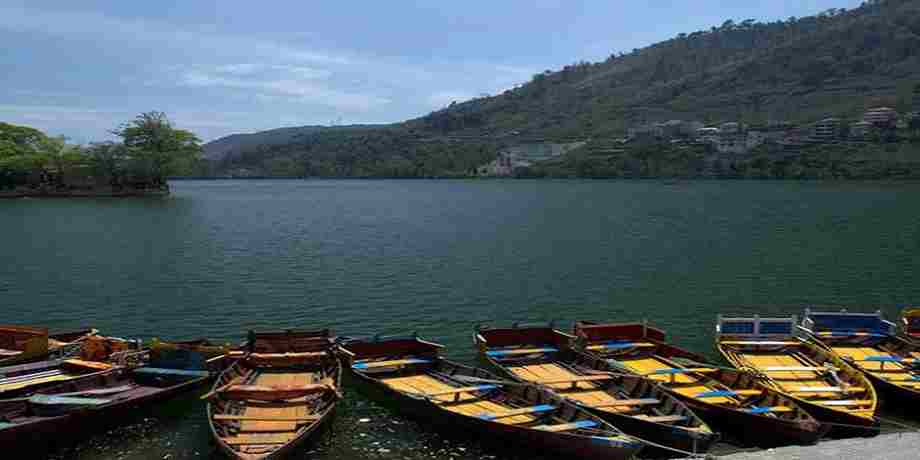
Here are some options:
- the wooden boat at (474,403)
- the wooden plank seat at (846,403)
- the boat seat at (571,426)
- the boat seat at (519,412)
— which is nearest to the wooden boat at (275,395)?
the wooden boat at (474,403)

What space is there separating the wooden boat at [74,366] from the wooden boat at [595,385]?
13.5 meters

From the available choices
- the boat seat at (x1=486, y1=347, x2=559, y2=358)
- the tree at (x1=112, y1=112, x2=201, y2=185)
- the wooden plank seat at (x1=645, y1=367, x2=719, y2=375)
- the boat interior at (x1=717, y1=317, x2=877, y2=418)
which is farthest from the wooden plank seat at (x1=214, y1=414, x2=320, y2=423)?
the tree at (x1=112, y1=112, x2=201, y2=185)

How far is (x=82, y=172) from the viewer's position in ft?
497

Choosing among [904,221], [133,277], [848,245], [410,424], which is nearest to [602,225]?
[848,245]

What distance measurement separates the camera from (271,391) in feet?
66.6

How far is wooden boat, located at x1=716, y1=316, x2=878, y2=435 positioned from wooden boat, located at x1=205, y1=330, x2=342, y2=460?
14.7 meters

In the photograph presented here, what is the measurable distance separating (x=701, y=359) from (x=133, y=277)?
41307mm

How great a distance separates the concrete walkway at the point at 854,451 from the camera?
15555mm

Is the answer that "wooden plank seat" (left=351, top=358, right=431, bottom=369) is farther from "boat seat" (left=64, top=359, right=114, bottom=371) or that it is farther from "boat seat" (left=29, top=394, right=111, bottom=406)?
"boat seat" (left=64, top=359, right=114, bottom=371)

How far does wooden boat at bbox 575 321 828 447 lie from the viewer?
18.2 meters

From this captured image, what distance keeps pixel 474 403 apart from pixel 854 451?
1012cm

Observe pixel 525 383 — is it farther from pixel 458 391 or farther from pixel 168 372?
pixel 168 372

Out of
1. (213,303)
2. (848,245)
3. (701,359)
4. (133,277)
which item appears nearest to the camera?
(701,359)

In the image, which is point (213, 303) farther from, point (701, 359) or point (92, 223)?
point (92, 223)
